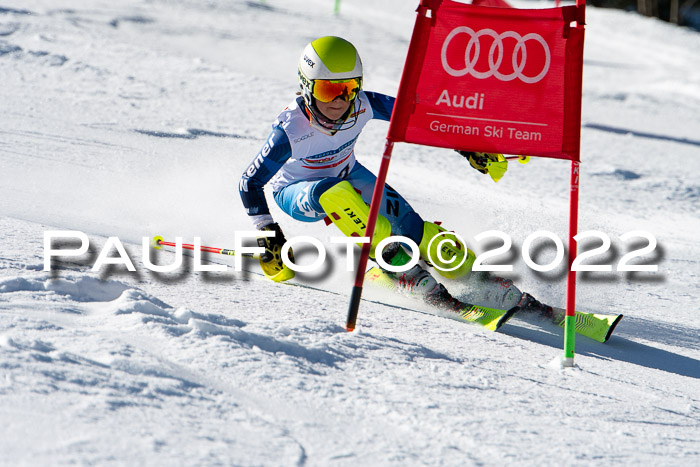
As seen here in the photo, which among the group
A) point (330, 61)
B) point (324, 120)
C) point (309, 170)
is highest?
point (330, 61)

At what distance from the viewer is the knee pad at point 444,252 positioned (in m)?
4.05

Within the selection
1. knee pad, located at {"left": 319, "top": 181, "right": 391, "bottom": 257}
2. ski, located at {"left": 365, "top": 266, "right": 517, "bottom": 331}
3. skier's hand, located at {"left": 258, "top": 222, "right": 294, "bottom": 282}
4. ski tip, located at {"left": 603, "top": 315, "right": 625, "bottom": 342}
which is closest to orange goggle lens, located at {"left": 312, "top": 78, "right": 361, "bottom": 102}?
knee pad, located at {"left": 319, "top": 181, "right": 391, "bottom": 257}

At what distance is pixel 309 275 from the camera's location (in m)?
4.41

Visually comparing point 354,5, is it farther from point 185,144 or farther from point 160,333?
point 160,333

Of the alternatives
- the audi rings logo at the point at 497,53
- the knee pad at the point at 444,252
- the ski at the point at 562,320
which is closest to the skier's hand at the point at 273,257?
the knee pad at the point at 444,252

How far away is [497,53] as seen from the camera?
124 inches

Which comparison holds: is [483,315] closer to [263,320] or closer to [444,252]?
[444,252]

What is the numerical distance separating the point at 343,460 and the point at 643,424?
45.5 inches

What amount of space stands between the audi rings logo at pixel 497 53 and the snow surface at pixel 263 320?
1124 mm

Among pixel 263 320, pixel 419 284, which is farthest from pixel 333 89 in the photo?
pixel 263 320

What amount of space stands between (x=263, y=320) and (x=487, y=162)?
5.91 feet

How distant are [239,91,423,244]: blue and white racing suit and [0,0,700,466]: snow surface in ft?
1.32

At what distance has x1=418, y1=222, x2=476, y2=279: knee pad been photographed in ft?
13.3

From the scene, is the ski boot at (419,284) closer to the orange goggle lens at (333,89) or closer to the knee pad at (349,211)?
the knee pad at (349,211)
